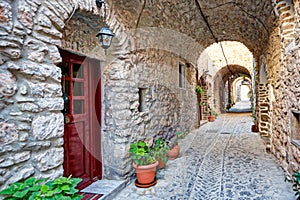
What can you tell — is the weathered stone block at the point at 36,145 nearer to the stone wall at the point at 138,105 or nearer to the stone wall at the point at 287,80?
the stone wall at the point at 138,105

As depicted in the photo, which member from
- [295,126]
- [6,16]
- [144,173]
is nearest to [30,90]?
[6,16]

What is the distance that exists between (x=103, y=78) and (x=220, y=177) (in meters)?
2.20

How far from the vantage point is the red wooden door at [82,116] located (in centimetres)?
267

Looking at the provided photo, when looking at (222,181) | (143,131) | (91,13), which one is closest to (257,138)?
(222,181)

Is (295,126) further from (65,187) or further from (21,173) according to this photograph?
(21,173)

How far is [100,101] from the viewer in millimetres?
3217

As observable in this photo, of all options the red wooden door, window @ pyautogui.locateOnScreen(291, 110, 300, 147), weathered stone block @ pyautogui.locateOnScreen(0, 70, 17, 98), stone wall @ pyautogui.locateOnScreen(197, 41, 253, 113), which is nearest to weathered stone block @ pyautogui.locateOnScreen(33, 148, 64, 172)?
weathered stone block @ pyautogui.locateOnScreen(0, 70, 17, 98)

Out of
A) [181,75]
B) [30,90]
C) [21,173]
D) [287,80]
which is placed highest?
[181,75]

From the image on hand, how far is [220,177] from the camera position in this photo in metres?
3.46

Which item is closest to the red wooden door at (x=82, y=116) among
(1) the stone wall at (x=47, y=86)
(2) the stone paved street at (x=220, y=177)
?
(1) the stone wall at (x=47, y=86)

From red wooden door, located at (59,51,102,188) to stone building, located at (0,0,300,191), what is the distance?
0.04 ft

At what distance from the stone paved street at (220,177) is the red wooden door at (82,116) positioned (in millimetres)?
566

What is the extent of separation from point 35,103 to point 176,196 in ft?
6.41

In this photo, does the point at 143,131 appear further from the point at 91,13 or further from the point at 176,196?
the point at 91,13
